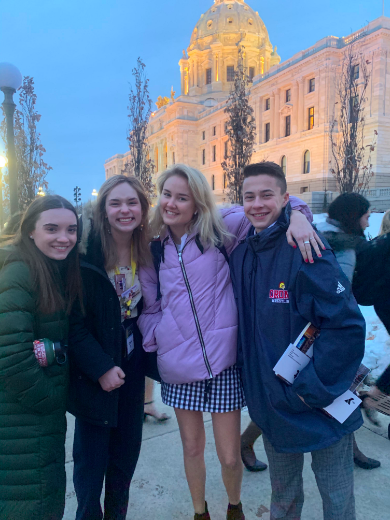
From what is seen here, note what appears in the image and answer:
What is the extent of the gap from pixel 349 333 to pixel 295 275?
1.26 feet

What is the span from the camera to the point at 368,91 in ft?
114

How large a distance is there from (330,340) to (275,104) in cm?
4780

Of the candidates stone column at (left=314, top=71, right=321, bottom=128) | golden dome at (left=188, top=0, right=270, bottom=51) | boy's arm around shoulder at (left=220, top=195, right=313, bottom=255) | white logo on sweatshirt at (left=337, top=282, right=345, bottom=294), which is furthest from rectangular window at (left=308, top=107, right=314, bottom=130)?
white logo on sweatshirt at (left=337, top=282, right=345, bottom=294)

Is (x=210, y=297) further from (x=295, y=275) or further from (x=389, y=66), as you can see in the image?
(x=389, y=66)

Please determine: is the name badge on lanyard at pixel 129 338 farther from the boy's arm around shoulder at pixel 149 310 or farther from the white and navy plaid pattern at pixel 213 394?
the white and navy plaid pattern at pixel 213 394

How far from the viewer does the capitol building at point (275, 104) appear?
3394 centimetres

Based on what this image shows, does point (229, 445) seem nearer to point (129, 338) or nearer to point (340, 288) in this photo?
point (129, 338)

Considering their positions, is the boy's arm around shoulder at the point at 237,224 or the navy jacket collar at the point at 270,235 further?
the boy's arm around shoulder at the point at 237,224

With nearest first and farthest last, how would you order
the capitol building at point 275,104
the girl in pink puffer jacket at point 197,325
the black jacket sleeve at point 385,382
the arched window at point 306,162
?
the girl in pink puffer jacket at point 197,325 < the black jacket sleeve at point 385,382 < the capitol building at point 275,104 < the arched window at point 306,162

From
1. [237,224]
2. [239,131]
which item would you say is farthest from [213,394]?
[239,131]

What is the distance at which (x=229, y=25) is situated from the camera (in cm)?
6469

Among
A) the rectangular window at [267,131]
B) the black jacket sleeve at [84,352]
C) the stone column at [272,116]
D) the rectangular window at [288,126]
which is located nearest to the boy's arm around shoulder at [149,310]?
the black jacket sleeve at [84,352]

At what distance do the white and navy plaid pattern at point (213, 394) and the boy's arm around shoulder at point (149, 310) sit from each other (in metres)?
0.35

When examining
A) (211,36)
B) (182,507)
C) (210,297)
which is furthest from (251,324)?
(211,36)
